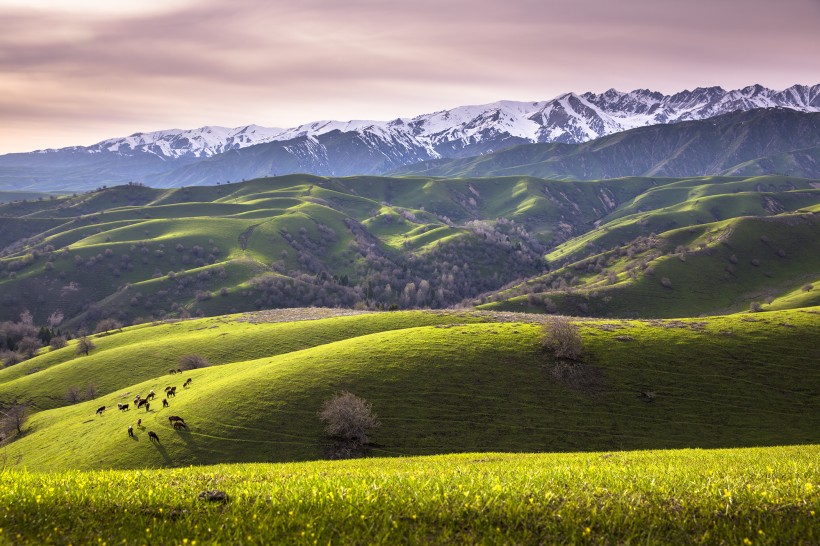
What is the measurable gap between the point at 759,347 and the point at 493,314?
179ft

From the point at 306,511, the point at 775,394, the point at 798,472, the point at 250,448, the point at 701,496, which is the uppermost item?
the point at 306,511

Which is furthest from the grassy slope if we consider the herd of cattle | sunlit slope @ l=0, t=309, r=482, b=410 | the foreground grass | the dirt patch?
the dirt patch

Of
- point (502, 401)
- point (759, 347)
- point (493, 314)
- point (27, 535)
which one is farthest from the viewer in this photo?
point (493, 314)

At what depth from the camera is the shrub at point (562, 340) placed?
78000 millimetres

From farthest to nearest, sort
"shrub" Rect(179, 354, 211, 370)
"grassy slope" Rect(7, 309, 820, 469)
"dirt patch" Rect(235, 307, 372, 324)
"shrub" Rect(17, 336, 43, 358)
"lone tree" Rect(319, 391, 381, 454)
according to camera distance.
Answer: "shrub" Rect(17, 336, 43, 358), "dirt patch" Rect(235, 307, 372, 324), "shrub" Rect(179, 354, 211, 370), "grassy slope" Rect(7, 309, 820, 469), "lone tree" Rect(319, 391, 381, 454)

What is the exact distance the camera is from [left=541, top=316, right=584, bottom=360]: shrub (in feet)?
256

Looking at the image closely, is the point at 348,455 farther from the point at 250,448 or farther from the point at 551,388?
the point at 551,388

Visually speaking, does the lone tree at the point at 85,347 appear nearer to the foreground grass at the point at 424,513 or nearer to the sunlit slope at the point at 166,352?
the sunlit slope at the point at 166,352

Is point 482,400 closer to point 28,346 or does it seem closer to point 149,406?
point 149,406

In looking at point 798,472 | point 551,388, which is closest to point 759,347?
point 551,388

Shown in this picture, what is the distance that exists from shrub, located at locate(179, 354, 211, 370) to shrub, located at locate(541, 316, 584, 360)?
2880 inches

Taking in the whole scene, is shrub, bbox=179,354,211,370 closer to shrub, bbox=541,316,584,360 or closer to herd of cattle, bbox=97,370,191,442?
herd of cattle, bbox=97,370,191,442

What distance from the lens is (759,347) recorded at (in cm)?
8169

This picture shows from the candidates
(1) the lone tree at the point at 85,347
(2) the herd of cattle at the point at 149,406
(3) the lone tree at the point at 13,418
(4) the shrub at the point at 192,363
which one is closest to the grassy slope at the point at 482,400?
(2) the herd of cattle at the point at 149,406
